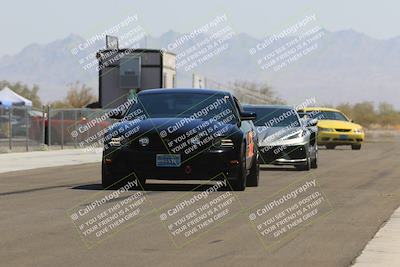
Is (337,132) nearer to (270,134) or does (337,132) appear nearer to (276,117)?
(276,117)

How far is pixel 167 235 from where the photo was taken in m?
11.1

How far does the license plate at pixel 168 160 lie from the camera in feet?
53.7

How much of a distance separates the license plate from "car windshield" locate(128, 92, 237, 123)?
0.91 meters

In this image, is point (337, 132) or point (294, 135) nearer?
point (294, 135)

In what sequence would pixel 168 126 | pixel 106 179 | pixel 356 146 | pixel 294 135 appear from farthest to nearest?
pixel 356 146 → pixel 294 135 → pixel 106 179 → pixel 168 126

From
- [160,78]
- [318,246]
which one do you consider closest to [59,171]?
[318,246]

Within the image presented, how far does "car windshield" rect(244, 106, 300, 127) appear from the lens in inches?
991

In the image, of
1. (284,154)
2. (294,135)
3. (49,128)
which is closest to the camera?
(284,154)

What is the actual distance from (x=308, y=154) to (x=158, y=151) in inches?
353

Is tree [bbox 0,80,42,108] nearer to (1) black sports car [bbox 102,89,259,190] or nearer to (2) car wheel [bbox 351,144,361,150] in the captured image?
(2) car wheel [bbox 351,144,361,150]

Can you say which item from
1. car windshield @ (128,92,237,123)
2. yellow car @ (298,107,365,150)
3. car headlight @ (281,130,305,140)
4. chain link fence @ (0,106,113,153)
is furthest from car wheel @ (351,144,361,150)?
car windshield @ (128,92,237,123)

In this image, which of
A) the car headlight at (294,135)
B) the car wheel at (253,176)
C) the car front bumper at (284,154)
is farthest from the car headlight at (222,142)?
the car headlight at (294,135)

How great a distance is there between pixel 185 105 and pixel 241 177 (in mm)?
1569

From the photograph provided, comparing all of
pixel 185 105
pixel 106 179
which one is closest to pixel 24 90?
pixel 185 105
